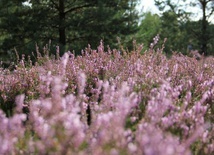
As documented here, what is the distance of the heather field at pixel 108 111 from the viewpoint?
1.99 meters

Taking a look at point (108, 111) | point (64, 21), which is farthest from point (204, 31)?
point (108, 111)

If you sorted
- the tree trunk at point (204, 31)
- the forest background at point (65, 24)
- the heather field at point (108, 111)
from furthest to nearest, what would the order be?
the tree trunk at point (204, 31)
the forest background at point (65, 24)
the heather field at point (108, 111)

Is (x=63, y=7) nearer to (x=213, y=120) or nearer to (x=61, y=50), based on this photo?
(x=61, y=50)

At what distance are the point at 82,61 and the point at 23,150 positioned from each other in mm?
3444

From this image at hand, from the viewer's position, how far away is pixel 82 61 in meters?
5.94

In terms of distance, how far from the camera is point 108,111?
300cm

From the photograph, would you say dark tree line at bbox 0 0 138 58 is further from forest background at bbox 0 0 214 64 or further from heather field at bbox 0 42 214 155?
heather field at bbox 0 42 214 155

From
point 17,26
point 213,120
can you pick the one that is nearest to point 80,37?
point 17,26

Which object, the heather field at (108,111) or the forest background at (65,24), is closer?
the heather field at (108,111)

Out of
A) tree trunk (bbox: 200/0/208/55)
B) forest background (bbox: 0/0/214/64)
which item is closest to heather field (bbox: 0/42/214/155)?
forest background (bbox: 0/0/214/64)

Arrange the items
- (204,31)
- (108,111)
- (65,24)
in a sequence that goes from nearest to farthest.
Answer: (108,111), (65,24), (204,31)

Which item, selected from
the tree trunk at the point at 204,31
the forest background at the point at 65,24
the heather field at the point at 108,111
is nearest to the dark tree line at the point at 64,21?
the forest background at the point at 65,24

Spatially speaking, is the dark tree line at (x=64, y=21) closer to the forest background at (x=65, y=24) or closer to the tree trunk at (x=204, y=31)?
the forest background at (x=65, y=24)

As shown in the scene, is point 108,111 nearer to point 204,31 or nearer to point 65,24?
point 65,24
